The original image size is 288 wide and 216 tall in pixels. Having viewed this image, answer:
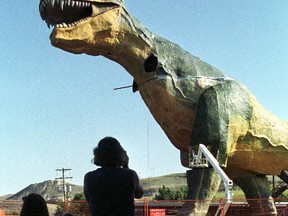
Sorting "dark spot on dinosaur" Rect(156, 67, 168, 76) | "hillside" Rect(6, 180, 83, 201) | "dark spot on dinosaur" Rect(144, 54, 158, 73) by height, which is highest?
"dark spot on dinosaur" Rect(144, 54, 158, 73)

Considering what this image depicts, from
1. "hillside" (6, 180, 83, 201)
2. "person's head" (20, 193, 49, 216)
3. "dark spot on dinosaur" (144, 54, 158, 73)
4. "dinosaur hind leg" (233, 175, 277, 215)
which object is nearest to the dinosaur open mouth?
"dark spot on dinosaur" (144, 54, 158, 73)

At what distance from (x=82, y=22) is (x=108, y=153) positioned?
4.23 metres

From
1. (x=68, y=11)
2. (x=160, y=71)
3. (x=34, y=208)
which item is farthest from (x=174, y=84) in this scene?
(x=34, y=208)

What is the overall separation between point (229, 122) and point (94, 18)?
8.82 feet

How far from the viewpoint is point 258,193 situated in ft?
31.3

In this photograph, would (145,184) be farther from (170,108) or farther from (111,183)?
(111,183)

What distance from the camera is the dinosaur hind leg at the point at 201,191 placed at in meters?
7.48

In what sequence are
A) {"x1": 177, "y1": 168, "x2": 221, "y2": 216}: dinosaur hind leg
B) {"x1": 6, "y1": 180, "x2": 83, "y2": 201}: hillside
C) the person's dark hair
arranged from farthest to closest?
1. {"x1": 6, "y1": 180, "x2": 83, "y2": 201}: hillside
2. {"x1": 177, "y1": 168, "x2": 221, "y2": 216}: dinosaur hind leg
3. the person's dark hair

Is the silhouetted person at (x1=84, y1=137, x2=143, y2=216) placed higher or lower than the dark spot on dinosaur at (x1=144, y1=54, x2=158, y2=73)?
lower

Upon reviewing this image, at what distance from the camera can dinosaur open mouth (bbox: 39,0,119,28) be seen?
700 centimetres

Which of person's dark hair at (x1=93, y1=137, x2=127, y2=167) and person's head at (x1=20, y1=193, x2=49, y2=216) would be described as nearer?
person's head at (x1=20, y1=193, x2=49, y2=216)

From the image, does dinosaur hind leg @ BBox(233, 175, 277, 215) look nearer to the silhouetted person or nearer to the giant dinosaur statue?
the giant dinosaur statue

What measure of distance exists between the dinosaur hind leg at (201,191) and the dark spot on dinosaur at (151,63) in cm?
177

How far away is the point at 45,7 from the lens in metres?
7.05
